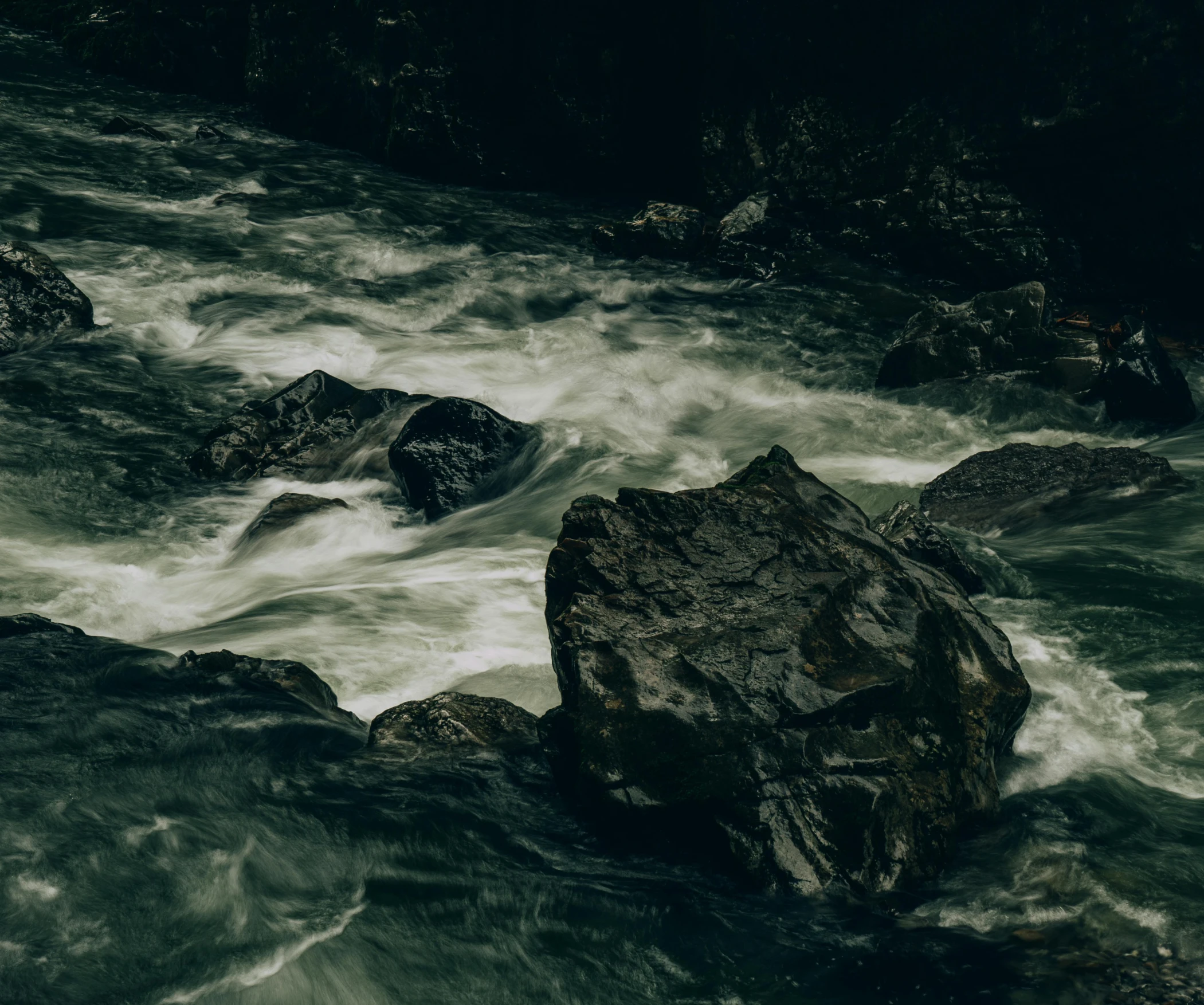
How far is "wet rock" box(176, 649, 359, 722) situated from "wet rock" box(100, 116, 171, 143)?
1371 centimetres

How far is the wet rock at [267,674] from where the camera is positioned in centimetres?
602

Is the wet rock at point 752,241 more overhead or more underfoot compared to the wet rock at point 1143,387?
more overhead

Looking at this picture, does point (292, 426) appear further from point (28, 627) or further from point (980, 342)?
point (980, 342)

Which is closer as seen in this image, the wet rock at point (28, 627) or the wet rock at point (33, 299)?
the wet rock at point (28, 627)

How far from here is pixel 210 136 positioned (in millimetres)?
17984

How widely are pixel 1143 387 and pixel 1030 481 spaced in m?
2.32

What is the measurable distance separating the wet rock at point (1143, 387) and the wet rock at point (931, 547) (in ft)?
13.1

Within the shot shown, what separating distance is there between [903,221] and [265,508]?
8.65 m

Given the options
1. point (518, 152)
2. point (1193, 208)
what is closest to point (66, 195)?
point (518, 152)

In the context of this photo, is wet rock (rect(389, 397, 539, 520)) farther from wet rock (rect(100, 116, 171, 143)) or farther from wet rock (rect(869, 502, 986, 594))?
wet rock (rect(100, 116, 171, 143))

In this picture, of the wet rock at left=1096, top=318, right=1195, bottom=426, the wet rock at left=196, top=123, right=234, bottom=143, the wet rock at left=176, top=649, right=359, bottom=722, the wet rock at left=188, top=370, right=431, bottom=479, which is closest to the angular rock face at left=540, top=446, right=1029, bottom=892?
the wet rock at left=176, top=649, right=359, bottom=722

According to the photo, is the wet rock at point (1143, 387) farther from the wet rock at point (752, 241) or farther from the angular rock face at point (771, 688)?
the angular rock face at point (771, 688)

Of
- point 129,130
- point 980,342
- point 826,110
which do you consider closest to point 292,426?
point 980,342

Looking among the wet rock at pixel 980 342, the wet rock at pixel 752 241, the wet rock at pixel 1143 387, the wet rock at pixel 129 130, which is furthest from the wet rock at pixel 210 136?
the wet rock at pixel 1143 387
